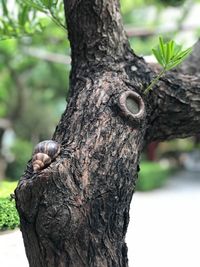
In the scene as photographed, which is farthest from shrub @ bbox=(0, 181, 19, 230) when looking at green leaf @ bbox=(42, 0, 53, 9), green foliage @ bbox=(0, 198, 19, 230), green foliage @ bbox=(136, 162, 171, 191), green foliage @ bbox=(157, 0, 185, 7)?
green foliage @ bbox=(136, 162, 171, 191)

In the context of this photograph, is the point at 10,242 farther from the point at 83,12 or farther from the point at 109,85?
the point at 83,12

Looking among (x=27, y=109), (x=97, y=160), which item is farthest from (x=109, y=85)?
(x=27, y=109)

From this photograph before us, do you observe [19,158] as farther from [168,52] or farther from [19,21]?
[168,52]

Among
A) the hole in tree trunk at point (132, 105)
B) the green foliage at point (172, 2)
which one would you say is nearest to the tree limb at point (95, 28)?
the hole in tree trunk at point (132, 105)

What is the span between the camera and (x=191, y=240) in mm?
3549

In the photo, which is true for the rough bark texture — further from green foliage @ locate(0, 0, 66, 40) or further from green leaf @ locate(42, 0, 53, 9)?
green foliage @ locate(0, 0, 66, 40)

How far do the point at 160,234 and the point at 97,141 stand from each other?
7.66 ft

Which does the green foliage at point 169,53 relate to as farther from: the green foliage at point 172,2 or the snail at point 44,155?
the green foliage at point 172,2

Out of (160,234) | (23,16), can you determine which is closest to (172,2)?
(23,16)

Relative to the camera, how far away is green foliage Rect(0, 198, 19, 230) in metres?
2.72

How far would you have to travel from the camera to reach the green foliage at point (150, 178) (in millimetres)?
7840

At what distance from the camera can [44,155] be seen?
1.70 metres

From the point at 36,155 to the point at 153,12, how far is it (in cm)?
884

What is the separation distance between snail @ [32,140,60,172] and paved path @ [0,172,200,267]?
863mm
